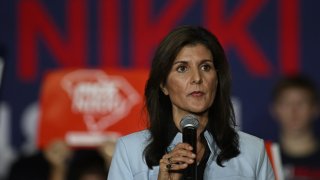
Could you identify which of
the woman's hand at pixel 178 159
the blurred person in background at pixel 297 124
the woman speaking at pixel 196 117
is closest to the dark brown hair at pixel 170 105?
the woman speaking at pixel 196 117

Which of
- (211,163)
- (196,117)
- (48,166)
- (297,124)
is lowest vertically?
(48,166)

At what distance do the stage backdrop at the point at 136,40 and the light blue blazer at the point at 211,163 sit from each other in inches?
77.8

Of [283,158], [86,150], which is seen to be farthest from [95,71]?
[283,158]

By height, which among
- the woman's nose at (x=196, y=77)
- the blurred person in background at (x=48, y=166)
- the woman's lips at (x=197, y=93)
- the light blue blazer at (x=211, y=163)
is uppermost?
the woman's nose at (x=196, y=77)

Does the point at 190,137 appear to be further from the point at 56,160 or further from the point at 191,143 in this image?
the point at 56,160

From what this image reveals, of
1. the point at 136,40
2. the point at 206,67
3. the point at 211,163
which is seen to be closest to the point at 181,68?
the point at 206,67

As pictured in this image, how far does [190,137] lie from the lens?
6.98 feet

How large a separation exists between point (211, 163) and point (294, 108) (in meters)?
1.82

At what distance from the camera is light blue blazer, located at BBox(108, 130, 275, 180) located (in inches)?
93.7

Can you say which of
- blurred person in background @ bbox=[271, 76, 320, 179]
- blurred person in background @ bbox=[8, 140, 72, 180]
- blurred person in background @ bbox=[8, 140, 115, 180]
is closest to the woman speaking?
blurred person in background @ bbox=[8, 140, 115, 180]

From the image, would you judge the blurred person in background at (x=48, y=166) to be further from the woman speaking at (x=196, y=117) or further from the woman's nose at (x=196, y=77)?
the woman's nose at (x=196, y=77)

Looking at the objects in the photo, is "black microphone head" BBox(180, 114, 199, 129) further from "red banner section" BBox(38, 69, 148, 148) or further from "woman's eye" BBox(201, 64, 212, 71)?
"red banner section" BBox(38, 69, 148, 148)

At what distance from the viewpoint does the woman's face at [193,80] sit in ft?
7.84

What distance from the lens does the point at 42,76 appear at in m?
4.64
